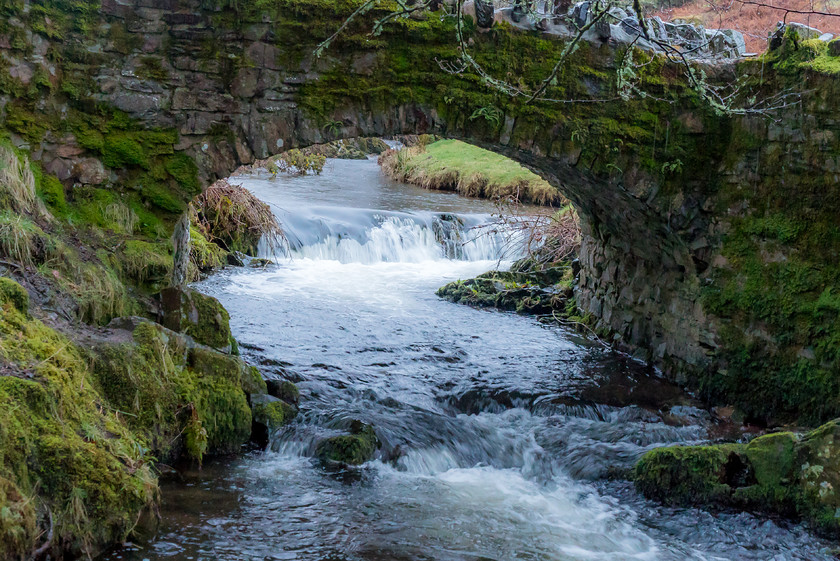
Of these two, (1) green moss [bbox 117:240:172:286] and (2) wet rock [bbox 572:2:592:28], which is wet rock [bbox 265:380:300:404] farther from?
(2) wet rock [bbox 572:2:592:28]

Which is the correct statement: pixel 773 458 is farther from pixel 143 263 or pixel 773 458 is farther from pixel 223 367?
pixel 143 263

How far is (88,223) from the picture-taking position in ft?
20.1

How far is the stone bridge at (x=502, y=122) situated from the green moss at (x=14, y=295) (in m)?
1.98

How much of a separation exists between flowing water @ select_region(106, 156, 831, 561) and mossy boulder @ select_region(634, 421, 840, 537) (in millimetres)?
128

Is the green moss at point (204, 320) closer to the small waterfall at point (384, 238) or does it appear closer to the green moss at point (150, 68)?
the green moss at point (150, 68)

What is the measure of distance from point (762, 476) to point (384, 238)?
9.45 m

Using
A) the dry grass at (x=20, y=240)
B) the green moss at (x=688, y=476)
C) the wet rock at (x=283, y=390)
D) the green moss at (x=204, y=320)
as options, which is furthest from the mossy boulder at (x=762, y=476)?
the dry grass at (x=20, y=240)

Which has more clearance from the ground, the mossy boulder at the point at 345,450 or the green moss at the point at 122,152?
the green moss at the point at 122,152

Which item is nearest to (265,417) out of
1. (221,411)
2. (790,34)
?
(221,411)

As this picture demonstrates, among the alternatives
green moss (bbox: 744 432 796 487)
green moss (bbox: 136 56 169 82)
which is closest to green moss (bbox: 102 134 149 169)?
green moss (bbox: 136 56 169 82)

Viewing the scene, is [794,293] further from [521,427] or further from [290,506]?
[290,506]

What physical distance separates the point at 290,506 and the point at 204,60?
3.65 m

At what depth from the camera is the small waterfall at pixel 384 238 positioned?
13453mm

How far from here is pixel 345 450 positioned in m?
5.57
